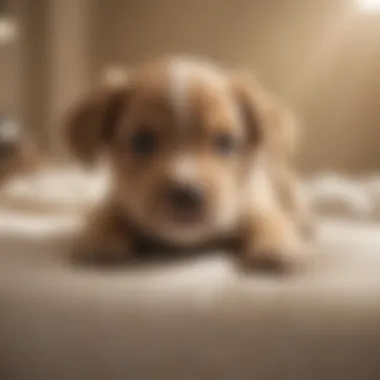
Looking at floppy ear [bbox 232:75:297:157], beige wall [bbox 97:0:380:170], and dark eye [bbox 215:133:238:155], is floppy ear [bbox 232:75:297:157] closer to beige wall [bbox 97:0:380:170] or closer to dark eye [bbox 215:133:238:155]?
dark eye [bbox 215:133:238:155]

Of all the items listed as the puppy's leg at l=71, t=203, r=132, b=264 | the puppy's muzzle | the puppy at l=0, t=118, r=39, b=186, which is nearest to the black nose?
the puppy's muzzle

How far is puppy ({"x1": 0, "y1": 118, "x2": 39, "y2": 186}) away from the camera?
243cm

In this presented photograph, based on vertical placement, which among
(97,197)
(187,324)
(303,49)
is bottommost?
(187,324)

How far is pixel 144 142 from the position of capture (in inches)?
36.4

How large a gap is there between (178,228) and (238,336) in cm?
22

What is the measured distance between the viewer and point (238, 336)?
707 millimetres

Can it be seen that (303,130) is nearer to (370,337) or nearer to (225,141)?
(225,141)

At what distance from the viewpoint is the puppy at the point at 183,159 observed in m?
0.88

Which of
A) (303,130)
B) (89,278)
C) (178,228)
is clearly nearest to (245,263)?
(178,228)

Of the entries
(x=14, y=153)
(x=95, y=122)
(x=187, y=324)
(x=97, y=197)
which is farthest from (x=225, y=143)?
(x=14, y=153)

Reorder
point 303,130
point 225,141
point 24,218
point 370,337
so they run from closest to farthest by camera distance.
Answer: point 370,337 < point 225,141 < point 24,218 < point 303,130

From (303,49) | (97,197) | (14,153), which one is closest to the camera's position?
(97,197)

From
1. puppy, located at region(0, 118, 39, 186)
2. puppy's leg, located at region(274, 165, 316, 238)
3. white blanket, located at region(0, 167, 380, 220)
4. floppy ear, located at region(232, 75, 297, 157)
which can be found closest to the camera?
floppy ear, located at region(232, 75, 297, 157)

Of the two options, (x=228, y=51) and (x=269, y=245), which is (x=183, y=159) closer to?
(x=269, y=245)
